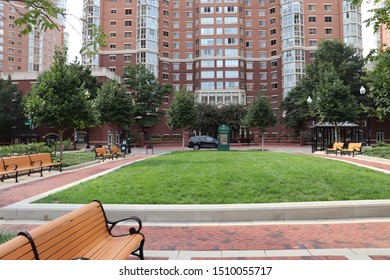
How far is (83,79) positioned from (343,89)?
3364cm

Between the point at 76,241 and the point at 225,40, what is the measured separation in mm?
72019

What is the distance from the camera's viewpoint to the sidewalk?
14.9 feet

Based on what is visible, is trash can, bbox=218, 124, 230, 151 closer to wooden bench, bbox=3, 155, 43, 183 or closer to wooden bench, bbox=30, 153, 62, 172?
wooden bench, bbox=30, 153, 62, 172

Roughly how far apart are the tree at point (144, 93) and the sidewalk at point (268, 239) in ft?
145

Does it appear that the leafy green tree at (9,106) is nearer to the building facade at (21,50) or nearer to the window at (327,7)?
the building facade at (21,50)

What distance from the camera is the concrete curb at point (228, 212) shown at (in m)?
6.59

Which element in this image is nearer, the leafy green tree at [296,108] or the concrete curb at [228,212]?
the concrete curb at [228,212]

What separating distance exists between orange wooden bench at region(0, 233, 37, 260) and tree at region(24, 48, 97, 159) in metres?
15.6

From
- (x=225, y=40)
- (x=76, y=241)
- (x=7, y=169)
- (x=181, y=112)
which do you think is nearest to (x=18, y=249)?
(x=76, y=241)

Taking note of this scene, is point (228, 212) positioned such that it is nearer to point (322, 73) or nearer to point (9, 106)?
point (322, 73)

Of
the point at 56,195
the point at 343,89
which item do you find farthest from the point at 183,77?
the point at 56,195

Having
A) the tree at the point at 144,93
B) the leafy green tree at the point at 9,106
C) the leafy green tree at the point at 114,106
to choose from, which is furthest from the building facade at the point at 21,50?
the leafy green tree at the point at 114,106

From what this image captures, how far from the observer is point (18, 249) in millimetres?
2521

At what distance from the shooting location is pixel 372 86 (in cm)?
1939
